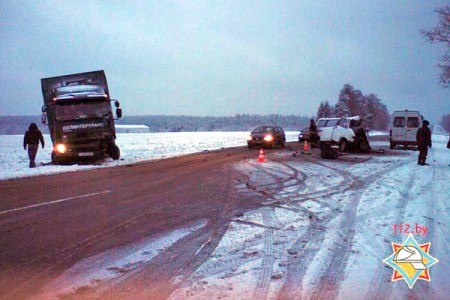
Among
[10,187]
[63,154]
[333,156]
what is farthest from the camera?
[333,156]

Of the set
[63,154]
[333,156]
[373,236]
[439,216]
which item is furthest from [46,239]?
[333,156]

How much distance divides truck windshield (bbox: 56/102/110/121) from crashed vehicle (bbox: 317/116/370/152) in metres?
12.1

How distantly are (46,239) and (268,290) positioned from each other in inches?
138

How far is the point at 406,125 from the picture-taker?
24.8 m

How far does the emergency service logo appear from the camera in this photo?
13.6 feet

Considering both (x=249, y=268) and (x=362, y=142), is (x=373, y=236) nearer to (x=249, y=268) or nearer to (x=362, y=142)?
(x=249, y=268)

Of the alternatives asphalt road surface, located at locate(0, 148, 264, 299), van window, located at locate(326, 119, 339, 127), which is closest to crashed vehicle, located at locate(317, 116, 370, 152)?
van window, located at locate(326, 119, 339, 127)

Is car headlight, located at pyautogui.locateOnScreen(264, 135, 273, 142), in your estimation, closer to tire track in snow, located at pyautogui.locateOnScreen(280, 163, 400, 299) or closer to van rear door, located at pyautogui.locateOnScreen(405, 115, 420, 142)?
van rear door, located at pyautogui.locateOnScreen(405, 115, 420, 142)

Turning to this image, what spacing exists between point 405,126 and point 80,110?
20.9 metres

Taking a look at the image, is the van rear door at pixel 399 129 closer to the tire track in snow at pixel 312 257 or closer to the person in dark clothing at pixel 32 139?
the tire track in snow at pixel 312 257

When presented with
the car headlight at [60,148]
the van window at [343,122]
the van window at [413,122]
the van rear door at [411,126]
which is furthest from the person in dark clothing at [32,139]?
the van window at [413,122]
